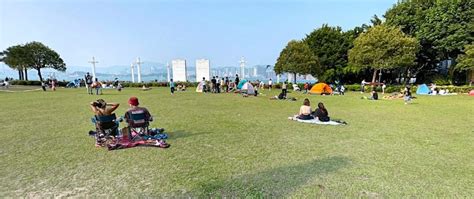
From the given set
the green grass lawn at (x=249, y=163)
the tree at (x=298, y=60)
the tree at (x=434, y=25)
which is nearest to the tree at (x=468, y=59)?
the tree at (x=434, y=25)

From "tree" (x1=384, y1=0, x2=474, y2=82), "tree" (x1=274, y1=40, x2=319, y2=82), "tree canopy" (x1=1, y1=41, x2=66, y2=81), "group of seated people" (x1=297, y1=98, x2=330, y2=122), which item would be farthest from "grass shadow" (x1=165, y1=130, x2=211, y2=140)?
"tree canopy" (x1=1, y1=41, x2=66, y2=81)

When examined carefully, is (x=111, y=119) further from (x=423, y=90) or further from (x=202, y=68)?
(x=202, y=68)

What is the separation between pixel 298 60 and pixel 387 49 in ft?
29.7

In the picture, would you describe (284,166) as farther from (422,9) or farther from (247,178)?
(422,9)

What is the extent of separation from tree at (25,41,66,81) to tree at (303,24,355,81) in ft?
128

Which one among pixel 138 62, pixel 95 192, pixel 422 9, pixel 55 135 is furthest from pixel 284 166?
pixel 138 62

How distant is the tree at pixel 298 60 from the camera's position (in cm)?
3253

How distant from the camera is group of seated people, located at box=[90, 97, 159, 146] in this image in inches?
238

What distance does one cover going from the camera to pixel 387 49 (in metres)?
27.7

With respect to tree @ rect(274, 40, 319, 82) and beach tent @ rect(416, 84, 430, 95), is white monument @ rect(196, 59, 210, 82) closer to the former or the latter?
tree @ rect(274, 40, 319, 82)

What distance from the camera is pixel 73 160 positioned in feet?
16.9

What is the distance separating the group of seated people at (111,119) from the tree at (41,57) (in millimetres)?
42694

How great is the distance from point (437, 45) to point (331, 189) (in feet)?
113

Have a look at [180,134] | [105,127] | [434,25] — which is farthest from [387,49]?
[105,127]
